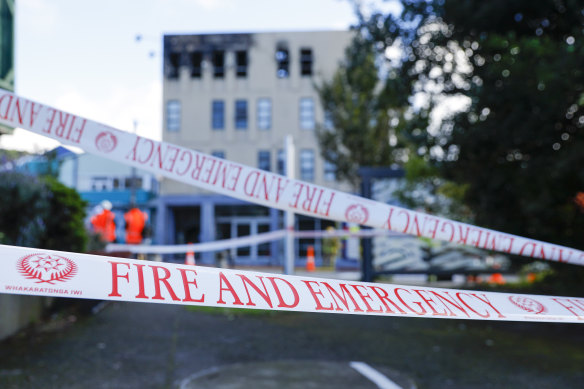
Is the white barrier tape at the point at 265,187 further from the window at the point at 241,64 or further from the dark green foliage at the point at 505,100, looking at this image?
the window at the point at 241,64

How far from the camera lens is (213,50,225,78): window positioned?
1513 inches

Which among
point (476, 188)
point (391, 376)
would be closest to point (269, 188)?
point (391, 376)

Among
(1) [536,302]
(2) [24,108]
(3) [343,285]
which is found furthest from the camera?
(2) [24,108]

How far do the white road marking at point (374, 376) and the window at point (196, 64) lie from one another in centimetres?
3471

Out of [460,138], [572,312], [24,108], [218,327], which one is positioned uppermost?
[460,138]

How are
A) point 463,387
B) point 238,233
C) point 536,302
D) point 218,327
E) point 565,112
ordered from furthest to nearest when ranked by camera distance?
point 238,233 < point 218,327 < point 565,112 < point 463,387 < point 536,302

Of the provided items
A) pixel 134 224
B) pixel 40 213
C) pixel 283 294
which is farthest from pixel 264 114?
pixel 283 294

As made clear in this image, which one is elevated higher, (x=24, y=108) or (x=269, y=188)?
(x=24, y=108)

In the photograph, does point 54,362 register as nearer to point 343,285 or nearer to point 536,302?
point 343,285

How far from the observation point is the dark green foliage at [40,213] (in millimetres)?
8539

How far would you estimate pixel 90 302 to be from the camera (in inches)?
394

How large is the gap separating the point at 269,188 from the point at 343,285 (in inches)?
42.5

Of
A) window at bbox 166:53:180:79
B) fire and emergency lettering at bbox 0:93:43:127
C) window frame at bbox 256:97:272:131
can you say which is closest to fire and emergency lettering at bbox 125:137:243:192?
fire and emergency lettering at bbox 0:93:43:127

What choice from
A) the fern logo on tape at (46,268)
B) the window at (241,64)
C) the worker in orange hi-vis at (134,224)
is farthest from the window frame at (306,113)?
the fern logo on tape at (46,268)
